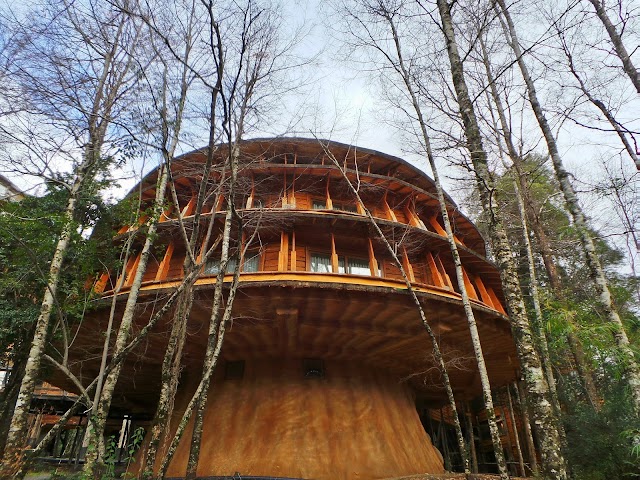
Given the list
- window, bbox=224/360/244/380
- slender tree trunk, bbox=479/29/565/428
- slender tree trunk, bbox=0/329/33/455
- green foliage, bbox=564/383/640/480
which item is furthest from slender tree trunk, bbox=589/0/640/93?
slender tree trunk, bbox=0/329/33/455

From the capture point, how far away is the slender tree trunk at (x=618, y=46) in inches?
306

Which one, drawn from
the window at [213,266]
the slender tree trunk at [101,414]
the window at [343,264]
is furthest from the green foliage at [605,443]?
the window at [213,266]

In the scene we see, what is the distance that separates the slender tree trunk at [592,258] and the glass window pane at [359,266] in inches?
276

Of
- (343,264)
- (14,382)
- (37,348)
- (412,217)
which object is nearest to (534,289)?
(412,217)

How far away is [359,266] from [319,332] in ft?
11.8

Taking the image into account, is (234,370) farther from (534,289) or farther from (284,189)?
(534,289)

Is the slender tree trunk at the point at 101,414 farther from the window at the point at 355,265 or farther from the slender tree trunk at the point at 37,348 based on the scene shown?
the window at the point at 355,265

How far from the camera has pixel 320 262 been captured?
44.2 feet

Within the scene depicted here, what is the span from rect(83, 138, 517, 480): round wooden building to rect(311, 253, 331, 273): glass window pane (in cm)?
4

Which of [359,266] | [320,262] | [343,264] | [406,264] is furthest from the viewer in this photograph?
[359,266]

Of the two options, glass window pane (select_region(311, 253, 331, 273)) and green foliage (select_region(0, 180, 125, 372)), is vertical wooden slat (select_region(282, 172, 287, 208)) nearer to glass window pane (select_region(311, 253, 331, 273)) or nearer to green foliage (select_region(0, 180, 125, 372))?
glass window pane (select_region(311, 253, 331, 273))

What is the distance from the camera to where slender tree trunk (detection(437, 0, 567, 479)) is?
4.99 m

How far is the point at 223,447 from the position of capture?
10.6m

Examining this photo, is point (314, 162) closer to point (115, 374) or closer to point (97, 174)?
point (97, 174)
